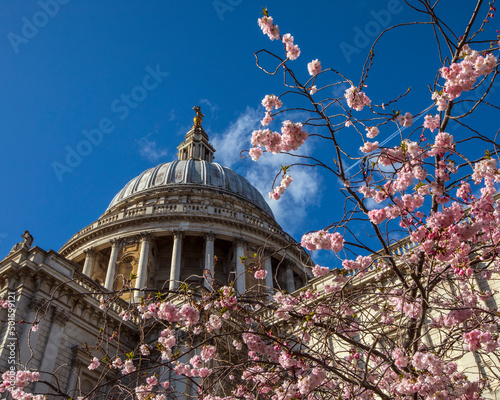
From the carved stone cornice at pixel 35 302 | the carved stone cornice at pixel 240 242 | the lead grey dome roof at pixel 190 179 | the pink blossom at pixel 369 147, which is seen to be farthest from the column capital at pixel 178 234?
the pink blossom at pixel 369 147

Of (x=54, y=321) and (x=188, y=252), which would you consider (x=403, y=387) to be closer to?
(x=54, y=321)

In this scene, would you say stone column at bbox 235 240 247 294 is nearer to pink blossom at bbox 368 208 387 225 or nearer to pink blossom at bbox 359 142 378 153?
pink blossom at bbox 359 142 378 153

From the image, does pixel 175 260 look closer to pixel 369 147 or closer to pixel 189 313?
pixel 189 313

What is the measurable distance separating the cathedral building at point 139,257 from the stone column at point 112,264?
72 mm

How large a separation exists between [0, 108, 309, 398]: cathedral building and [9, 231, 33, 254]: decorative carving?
0.05 m

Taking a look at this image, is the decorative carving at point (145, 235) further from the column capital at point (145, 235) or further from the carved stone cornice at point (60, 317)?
the carved stone cornice at point (60, 317)

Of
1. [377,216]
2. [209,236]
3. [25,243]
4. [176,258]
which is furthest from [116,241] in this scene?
[377,216]

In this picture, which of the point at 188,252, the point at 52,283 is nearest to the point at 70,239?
the point at 188,252

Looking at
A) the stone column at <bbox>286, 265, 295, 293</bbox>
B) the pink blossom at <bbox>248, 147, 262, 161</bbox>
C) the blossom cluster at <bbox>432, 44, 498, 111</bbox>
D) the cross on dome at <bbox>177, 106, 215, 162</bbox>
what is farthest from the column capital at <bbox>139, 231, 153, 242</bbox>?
the blossom cluster at <bbox>432, 44, 498, 111</bbox>

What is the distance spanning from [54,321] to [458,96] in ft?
53.4

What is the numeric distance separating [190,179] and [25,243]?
26.1m

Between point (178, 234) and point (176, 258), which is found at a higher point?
point (178, 234)

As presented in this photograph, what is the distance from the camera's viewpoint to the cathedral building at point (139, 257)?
18.2 meters

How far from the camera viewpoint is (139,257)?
35.5 m
